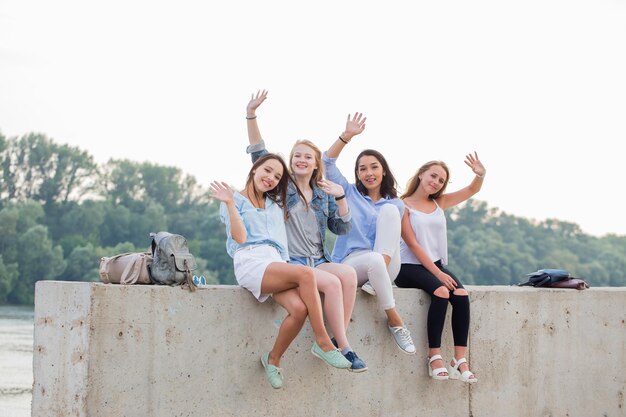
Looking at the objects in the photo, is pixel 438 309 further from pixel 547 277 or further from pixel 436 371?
pixel 547 277

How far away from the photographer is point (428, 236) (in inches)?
251

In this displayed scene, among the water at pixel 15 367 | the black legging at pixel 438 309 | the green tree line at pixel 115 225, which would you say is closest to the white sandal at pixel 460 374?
the black legging at pixel 438 309

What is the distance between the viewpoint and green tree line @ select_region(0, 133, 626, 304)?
5575 cm

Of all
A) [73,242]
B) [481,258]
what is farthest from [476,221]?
[73,242]

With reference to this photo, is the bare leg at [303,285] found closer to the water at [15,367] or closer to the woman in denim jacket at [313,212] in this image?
the woman in denim jacket at [313,212]

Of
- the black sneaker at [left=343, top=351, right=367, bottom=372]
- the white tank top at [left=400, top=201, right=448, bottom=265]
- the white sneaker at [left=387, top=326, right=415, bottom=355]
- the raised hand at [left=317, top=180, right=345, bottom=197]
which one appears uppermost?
the raised hand at [left=317, top=180, right=345, bottom=197]

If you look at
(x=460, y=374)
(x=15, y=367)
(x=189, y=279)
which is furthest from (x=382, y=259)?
(x=15, y=367)

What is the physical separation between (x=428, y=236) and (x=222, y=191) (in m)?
1.75

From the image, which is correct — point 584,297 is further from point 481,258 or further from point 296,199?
point 481,258

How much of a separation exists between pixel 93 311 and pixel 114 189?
221 feet

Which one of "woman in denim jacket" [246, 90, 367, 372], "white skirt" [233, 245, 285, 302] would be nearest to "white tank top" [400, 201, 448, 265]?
"woman in denim jacket" [246, 90, 367, 372]

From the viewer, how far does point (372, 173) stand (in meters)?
6.32

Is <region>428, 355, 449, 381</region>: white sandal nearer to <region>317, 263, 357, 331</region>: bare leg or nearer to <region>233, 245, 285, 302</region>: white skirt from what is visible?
<region>317, 263, 357, 331</region>: bare leg

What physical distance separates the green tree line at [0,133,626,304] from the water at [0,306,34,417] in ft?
51.0
